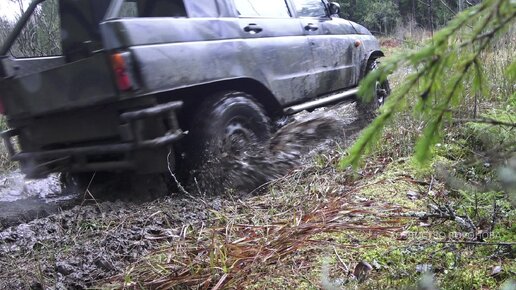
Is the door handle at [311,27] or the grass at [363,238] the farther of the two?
the door handle at [311,27]

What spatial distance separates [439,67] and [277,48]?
322 centimetres

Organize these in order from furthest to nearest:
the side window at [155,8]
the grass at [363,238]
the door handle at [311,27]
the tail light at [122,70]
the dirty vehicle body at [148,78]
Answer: the door handle at [311,27], the side window at [155,8], the dirty vehicle body at [148,78], the tail light at [122,70], the grass at [363,238]

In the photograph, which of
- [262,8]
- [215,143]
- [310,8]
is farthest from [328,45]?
[215,143]

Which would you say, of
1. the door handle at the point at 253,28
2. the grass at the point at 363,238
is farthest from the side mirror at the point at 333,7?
the grass at the point at 363,238

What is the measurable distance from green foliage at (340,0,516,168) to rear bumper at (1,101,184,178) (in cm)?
208

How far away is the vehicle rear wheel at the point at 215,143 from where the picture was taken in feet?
11.5

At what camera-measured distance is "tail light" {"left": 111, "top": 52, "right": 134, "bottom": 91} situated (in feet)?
9.66

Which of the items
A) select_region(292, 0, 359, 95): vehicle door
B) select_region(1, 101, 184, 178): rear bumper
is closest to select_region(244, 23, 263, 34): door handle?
select_region(292, 0, 359, 95): vehicle door

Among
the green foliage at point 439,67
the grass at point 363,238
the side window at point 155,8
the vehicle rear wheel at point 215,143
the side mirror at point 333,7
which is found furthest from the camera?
the side mirror at point 333,7

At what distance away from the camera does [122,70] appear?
2965 millimetres

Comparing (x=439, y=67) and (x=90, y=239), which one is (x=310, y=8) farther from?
(x=439, y=67)

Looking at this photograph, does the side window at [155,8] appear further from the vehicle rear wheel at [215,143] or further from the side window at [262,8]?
the vehicle rear wheel at [215,143]

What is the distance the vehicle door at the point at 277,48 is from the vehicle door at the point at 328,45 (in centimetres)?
18

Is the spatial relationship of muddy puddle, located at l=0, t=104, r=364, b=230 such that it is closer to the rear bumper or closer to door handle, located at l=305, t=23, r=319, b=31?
the rear bumper
